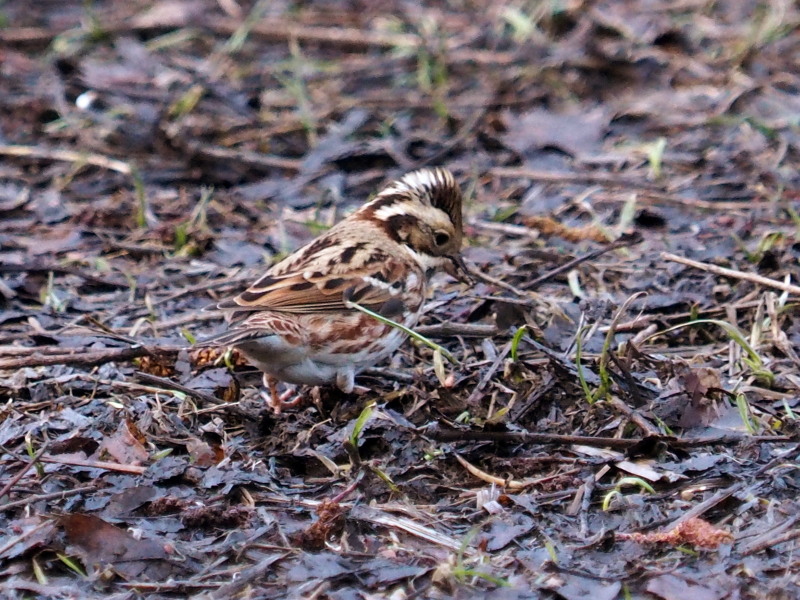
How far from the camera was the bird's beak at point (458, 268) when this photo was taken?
6.52 m

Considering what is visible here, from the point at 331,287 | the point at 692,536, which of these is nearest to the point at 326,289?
the point at 331,287

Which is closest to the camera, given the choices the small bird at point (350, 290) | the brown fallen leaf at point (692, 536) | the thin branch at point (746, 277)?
the brown fallen leaf at point (692, 536)

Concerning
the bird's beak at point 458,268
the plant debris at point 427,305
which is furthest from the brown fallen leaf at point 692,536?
the bird's beak at point 458,268

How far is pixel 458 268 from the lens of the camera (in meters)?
6.59

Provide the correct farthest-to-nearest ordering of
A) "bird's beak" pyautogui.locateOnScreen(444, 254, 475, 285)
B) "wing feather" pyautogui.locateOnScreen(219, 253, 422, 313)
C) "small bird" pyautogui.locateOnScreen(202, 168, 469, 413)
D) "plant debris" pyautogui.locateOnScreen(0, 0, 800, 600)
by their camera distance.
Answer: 1. "bird's beak" pyautogui.locateOnScreen(444, 254, 475, 285)
2. "wing feather" pyautogui.locateOnScreen(219, 253, 422, 313)
3. "small bird" pyautogui.locateOnScreen(202, 168, 469, 413)
4. "plant debris" pyautogui.locateOnScreen(0, 0, 800, 600)

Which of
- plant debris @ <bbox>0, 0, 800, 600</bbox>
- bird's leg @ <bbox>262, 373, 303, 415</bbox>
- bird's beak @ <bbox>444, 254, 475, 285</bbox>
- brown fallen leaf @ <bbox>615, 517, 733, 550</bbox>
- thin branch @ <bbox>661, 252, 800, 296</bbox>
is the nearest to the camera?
brown fallen leaf @ <bbox>615, 517, 733, 550</bbox>

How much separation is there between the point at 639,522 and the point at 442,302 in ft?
8.02

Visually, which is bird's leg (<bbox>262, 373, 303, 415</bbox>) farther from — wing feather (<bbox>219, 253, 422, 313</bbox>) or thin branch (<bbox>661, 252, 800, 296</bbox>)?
thin branch (<bbox>661, 252, 800, 296</bbox>)

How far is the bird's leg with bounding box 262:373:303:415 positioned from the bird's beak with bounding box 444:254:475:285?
1180 mm

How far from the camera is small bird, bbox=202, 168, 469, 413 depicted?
5566mm

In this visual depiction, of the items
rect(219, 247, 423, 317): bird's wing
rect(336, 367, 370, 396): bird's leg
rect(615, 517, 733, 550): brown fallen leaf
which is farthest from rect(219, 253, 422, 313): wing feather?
rect(615, 517, 733, 550): brown fallen leaf

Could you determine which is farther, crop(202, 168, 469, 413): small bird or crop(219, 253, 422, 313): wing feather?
crop(219, 253, 422, 313): wing feather

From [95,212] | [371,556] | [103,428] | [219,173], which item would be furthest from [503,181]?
[371,556]

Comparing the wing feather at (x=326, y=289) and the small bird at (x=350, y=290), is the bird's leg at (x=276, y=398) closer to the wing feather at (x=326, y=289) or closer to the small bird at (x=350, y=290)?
the small bird at (x=350, y=290)
